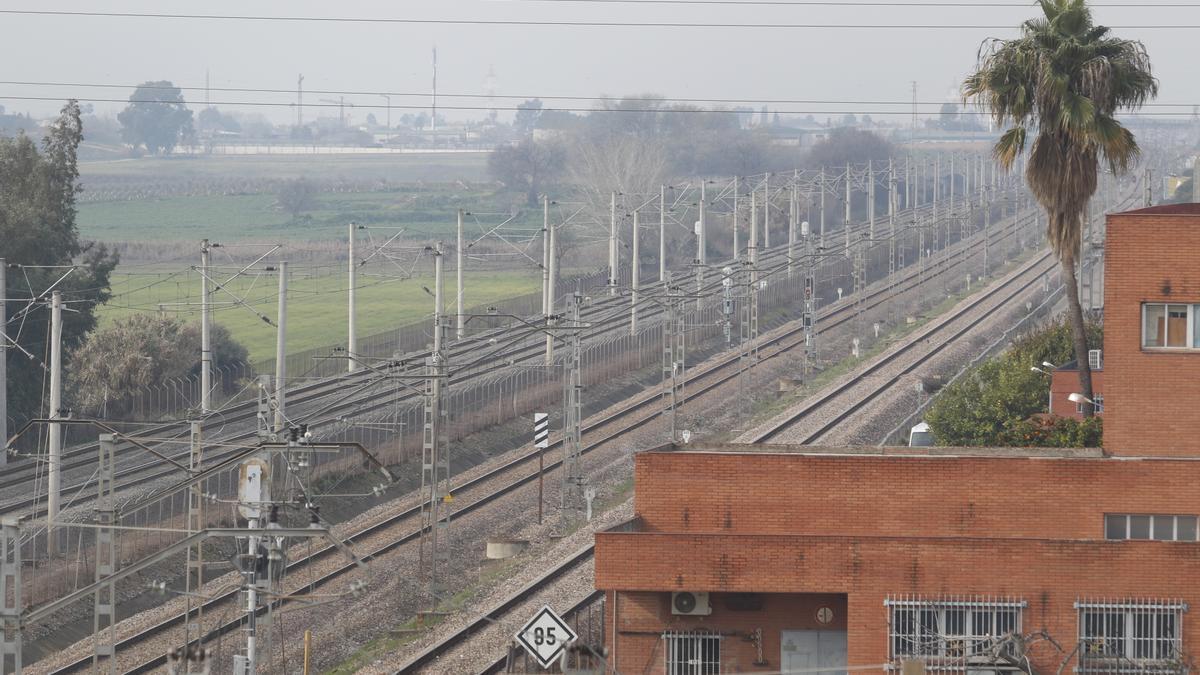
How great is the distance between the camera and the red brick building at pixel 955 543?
24953 millimetres

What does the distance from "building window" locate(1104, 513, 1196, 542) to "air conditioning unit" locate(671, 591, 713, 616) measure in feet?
23.3

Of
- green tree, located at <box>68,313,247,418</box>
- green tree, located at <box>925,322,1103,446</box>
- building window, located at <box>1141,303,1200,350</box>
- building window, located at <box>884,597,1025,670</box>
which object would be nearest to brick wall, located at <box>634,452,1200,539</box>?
building window, located at <box>1141,303,1200,350</box>

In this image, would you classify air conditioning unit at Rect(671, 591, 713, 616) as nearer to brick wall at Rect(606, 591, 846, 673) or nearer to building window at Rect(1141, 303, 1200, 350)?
brick wall at Rect(606, 591, 846, 673)

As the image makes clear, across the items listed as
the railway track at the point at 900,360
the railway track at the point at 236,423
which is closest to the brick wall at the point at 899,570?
the railway track at the point at 236,423

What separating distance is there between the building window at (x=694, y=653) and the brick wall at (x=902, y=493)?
2452mm

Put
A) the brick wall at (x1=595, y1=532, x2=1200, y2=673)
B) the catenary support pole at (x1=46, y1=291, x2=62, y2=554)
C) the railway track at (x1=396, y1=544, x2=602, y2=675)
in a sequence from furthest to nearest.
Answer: the catenary support pole at (x1=46, y1=291, x2=62, y2=554) < the railway track at (x1=396, y1=544, x2=602, y2=675) < the brick wall at (x1=595, y1=532, x2=1200, y2=673)

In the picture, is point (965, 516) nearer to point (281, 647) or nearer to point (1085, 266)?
point (281, 647)

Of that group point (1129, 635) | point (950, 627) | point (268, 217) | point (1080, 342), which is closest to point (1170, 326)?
point (1129, 635)

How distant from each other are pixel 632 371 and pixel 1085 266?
2227 centimetres

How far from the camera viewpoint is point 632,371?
78438mm

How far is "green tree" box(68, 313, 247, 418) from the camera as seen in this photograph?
64688 millimetres

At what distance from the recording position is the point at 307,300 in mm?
111312

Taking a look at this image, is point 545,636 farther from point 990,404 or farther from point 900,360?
point 900,360

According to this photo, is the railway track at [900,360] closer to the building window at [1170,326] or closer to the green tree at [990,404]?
the green tree at [990,404]
